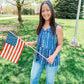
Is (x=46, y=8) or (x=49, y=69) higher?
(x=46, y=8)

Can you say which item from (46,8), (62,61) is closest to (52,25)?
(46,8)

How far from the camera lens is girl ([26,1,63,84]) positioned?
5.04 feet

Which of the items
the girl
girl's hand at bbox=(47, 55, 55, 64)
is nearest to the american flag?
the girl

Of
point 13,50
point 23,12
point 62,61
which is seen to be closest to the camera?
point 13,50

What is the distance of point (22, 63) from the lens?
10.8 feet

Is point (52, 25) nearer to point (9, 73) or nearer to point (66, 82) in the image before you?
point (66, 82)

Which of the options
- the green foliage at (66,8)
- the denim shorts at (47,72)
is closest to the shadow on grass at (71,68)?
the denim shorts at (47,72)

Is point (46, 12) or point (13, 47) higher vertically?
point (46, 12)

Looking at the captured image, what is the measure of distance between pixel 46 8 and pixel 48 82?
1.20m

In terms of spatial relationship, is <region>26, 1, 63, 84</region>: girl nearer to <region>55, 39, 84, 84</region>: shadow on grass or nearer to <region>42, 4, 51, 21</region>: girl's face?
<region>42, 4, 51, 21</region>: girl's face

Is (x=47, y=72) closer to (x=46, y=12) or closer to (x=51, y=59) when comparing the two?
(x=51, y=59)

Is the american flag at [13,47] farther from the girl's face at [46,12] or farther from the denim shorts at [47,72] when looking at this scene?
the girl's face at [46,12]

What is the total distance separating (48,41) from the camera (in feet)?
5.21

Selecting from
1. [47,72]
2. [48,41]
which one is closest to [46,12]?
[48,41]
